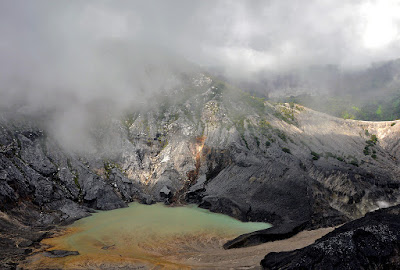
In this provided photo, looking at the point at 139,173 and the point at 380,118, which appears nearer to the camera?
the point at 139,173

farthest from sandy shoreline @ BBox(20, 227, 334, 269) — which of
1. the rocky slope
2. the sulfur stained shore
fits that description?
the rocky slope

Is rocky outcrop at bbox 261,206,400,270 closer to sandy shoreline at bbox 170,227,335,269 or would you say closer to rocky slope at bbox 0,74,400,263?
sandy shoreline at bbox 170,227,335,269

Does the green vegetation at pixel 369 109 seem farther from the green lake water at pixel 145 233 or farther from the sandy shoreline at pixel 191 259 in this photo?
the sandy shoreline at pixel 191 259

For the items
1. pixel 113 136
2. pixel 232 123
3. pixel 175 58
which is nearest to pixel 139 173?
pixel 113 136

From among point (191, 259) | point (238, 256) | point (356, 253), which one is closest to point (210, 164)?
point (238, 256)

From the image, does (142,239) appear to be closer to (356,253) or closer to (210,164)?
(356,253)

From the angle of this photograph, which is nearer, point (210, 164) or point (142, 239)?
point (142, 239)

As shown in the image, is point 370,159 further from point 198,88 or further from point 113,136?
point 113,136
